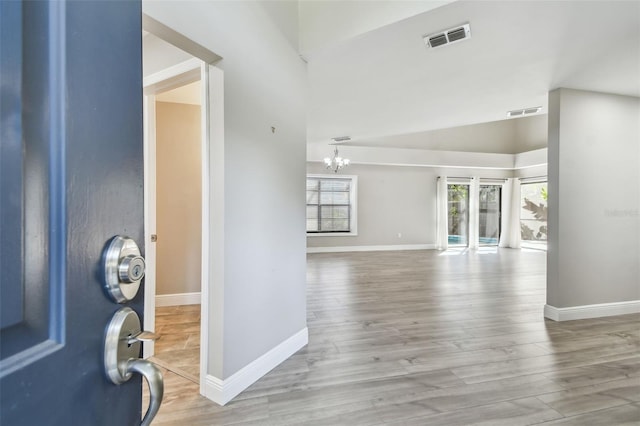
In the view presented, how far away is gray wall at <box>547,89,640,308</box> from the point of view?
2957mm

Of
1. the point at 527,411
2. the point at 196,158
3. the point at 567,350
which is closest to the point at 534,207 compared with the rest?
the point at 567,350

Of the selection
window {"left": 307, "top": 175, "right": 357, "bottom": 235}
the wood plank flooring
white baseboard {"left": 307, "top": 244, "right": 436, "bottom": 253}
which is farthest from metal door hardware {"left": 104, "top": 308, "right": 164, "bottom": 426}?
window {"left": 307, "top": 175, "right": 357, "bottom": 235}

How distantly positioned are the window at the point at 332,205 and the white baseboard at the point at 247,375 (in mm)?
5520

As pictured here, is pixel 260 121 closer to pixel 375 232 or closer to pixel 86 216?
pixel 86 216

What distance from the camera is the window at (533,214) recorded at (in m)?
8.03

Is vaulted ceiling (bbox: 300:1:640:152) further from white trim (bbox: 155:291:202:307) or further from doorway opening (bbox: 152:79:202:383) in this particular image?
white trim (bbox: 155:291:202:307)

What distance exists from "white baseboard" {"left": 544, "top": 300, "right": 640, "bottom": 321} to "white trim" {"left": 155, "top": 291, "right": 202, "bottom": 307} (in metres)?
4.09

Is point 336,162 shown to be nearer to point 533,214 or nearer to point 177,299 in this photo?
point 177,299

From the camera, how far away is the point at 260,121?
1965 millimetres

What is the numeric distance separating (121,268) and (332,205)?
7.52 m

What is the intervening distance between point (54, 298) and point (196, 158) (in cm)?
350

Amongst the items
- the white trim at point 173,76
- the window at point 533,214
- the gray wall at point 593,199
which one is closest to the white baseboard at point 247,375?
the white trim at point 173,76

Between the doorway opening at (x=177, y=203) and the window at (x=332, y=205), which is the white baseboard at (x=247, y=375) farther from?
the window at (x=332, y=205)

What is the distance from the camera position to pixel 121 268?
17.7 inches
